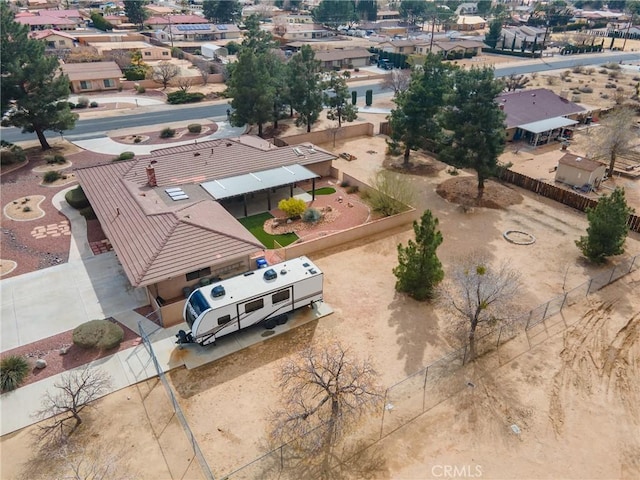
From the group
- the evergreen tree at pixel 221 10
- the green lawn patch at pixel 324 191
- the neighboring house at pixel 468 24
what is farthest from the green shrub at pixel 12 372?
the neighboring house at pixel 468 24

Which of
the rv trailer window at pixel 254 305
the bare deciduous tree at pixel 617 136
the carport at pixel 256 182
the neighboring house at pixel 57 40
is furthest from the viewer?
the neighboring house at pixel 57 40

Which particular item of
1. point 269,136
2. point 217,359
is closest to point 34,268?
point 217,359

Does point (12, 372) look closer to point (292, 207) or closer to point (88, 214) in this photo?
point (88, 214)

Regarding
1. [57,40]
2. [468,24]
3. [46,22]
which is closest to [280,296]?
[57,40]

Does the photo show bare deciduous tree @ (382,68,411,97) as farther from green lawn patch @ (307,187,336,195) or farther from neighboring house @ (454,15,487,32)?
neighboring house @ (454,15,487,32)

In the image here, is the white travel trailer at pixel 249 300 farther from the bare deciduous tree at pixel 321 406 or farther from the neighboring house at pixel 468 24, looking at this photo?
the neighboring house at pixel 468 24

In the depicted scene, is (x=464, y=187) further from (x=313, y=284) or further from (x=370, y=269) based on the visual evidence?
(x=313, y=284)

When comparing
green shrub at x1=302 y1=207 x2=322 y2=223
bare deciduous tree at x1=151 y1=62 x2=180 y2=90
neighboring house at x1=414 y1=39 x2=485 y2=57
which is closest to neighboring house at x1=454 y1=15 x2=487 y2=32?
neighboring house at x1=414 y1=39 x2=485 y2=57

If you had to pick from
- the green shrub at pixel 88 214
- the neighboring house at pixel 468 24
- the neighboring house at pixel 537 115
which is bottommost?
the green shrub at pixel 88 214
